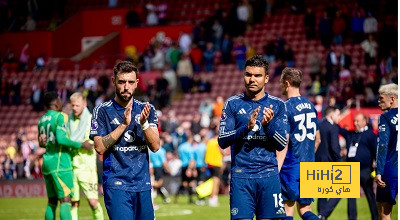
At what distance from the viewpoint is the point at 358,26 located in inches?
1187

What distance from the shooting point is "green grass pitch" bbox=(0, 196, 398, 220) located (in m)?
17.9

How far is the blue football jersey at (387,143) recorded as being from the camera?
440 inches

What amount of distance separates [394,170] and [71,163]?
493 centimetres

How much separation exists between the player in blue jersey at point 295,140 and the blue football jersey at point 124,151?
3.05 meters

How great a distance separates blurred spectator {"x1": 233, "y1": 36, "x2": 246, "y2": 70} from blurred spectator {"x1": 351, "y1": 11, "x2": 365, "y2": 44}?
12.8ft

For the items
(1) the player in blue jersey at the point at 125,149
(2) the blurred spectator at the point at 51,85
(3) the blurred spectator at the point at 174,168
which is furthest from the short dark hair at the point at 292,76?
(2) the blurred spectator at the point at 51,85

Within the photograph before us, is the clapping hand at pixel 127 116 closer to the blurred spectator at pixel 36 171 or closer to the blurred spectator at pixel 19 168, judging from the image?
the blurred spectator at pixel 36 171

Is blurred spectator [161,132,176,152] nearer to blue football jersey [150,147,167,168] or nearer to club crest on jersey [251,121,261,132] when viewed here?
blue football jersey [150,147,167,168]

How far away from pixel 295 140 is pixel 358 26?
1920 cm

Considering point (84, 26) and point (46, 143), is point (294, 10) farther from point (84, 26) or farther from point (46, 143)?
point (46, 143)

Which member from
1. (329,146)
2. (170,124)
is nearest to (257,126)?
(329,146)

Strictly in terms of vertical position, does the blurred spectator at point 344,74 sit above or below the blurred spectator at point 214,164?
above

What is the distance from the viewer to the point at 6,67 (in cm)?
3759

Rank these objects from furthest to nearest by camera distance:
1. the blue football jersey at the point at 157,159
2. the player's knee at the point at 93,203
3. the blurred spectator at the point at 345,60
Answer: the blurred spectator at the point at 345,60, the blue football jersey at the point at 157,159, the player's knee at the point at 93,203
